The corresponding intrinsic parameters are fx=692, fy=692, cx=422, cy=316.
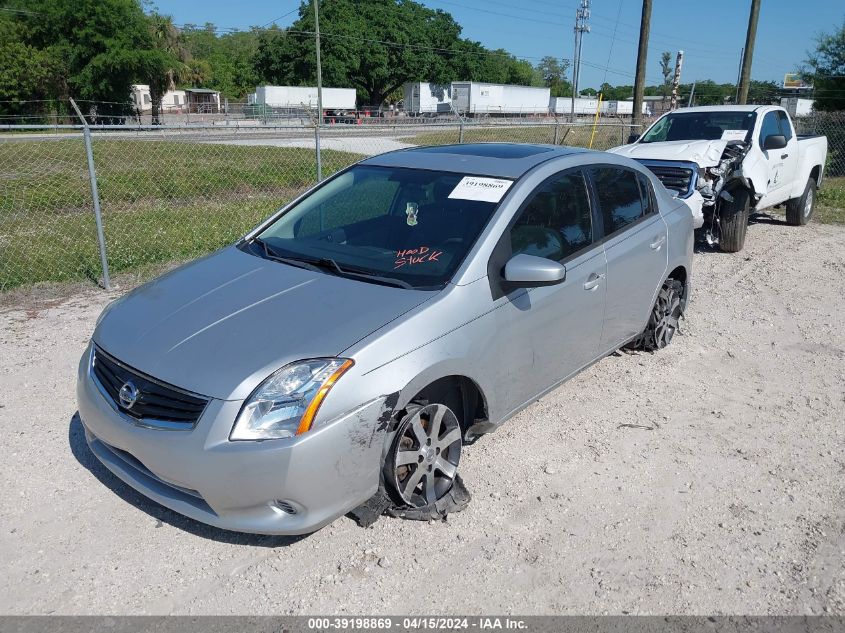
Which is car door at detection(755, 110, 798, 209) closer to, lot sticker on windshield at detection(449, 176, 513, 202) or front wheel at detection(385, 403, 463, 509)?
lot sticker on windshield at detection(449, 176, 513, 202)

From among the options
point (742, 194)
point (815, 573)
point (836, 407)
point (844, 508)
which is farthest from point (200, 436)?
point (742, 194)

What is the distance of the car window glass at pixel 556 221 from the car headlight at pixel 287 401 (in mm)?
1363

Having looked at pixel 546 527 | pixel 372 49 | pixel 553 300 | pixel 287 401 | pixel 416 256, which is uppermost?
pixel 372 49

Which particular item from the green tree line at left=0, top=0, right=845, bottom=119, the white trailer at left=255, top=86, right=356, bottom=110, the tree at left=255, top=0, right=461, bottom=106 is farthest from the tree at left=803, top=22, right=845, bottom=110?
the tree at left=255, top=0, right=461, bottom=106

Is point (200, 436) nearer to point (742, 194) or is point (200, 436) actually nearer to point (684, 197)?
point (684, 197)

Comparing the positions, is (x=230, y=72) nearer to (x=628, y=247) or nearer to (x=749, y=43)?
(x=749, y=43)

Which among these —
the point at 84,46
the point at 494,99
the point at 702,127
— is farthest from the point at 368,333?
the point at 494,99

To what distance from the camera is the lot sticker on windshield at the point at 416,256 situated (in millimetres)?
3598

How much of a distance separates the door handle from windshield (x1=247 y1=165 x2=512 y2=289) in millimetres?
790

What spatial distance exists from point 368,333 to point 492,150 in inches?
79.2

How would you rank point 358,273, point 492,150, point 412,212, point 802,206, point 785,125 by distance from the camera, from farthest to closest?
point 802,206 → point 785,125 → point 492,150 → point 412,212 → point 358,273

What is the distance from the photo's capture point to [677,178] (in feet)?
27.3

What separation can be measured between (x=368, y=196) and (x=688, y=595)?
281 centimetres

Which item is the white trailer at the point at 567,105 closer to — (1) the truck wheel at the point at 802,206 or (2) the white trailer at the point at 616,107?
(2) the white trailer at the point at 616,107
